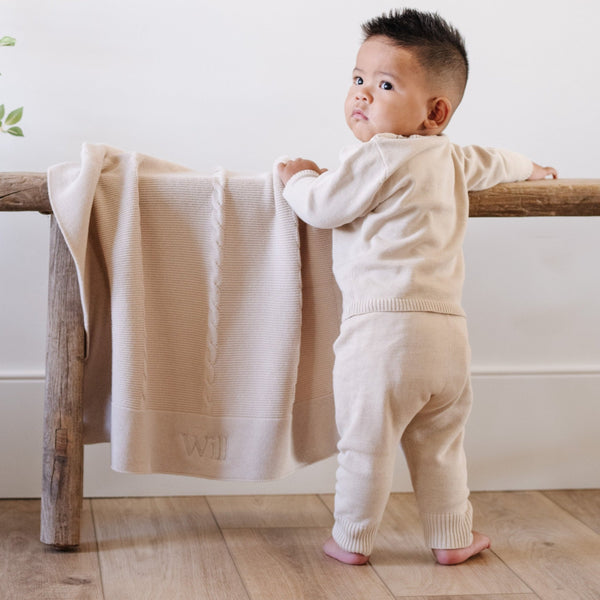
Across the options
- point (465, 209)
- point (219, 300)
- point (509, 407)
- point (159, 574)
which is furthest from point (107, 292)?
point (509, 407)

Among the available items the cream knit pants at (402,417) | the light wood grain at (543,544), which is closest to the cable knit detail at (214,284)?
the cream knit pants at (402,417)

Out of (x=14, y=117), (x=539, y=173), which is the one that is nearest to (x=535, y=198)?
(x=539, y=173)

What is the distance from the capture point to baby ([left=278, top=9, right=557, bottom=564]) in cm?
137

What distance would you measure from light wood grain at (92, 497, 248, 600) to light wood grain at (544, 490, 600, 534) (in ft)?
2.24

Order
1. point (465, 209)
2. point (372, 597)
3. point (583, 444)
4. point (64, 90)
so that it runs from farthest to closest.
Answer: point (583, 444)
point (64, 90)
point (465, 209)
point (372, 597)

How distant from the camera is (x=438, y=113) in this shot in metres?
1.43

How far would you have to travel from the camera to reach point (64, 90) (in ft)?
5.93

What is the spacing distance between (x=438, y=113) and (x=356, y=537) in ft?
2.19

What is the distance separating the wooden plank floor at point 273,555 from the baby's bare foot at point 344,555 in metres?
0.01

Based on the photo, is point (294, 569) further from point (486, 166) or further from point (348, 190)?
point (486, 166)

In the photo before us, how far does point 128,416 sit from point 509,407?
84 centimetres

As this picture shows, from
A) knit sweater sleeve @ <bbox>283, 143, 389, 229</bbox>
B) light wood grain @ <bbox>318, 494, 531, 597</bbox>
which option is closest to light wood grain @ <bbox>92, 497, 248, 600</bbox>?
light wood grain @ <bbox>318, 494, 531, 597</bbox>

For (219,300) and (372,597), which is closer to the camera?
(372,597)

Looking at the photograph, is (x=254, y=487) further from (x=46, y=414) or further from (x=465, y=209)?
(x=465, y=209)
